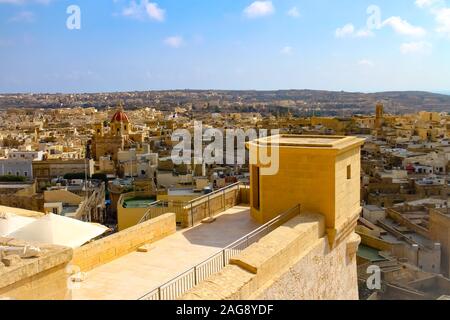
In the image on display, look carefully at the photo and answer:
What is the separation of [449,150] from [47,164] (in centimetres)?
3364

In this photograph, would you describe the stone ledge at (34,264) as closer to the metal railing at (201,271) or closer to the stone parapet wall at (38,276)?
the stone parapet wall at (38,276)

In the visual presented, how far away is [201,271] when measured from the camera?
6.04 meters

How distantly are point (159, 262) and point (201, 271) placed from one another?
1170mm

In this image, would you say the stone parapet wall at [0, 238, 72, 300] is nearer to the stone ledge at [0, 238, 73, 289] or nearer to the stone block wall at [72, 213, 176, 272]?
the stone ledge at [0, 238, 73, 289]

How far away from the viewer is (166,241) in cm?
809

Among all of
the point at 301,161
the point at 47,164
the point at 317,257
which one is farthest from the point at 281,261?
the point at 47,164

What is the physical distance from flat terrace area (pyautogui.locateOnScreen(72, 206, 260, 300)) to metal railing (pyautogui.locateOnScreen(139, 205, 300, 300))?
0.48 metres

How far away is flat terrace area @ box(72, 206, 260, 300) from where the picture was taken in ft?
19.7

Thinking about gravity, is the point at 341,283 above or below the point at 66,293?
below

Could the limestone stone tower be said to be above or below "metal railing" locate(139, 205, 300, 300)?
above

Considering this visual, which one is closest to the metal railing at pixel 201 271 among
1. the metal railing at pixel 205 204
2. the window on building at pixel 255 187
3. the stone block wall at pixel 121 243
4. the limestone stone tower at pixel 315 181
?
the limestone stone tower at pixel 315 181

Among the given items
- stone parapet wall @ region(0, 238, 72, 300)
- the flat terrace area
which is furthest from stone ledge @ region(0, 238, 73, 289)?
the flat terrace area

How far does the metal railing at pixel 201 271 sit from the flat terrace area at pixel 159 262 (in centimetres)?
48
